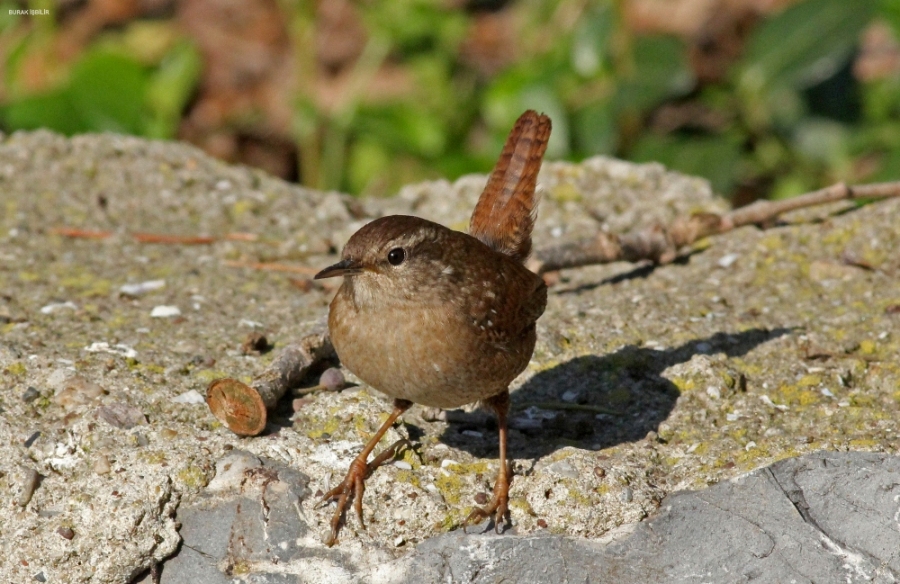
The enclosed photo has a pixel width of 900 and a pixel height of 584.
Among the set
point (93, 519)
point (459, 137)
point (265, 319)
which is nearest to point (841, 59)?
point (459, 137)

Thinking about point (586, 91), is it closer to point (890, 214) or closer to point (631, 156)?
point (631, 156)

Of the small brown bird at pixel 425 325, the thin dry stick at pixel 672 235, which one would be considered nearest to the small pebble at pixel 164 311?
the small brown bird at pixel 425 325

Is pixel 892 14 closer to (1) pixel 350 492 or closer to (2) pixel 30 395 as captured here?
(1) pixel 350 492

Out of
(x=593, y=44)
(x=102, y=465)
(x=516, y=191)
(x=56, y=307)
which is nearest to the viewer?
(x=102, y=465)

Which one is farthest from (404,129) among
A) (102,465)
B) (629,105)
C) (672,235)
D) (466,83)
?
(102,465)

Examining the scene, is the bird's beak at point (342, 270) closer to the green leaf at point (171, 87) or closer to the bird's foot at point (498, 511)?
the bird's foot at point (498, 511)

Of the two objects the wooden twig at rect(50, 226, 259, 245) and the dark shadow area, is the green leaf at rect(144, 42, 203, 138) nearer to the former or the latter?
the wooden twig at rect(50, 226, 259, 245)
